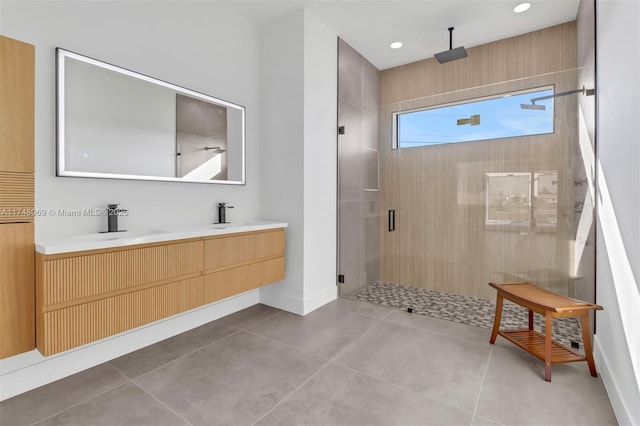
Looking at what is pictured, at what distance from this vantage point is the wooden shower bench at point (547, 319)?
1.95 metres

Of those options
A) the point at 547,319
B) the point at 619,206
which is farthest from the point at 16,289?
the point at 619,206

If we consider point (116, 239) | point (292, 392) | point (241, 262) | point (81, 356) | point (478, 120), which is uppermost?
point (478, 120)

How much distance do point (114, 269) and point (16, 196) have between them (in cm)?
66

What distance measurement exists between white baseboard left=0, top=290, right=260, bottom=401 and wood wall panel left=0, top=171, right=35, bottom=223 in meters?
0.83

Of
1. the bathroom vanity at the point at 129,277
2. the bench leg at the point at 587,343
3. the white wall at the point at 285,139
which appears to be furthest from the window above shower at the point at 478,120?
the bathroom vanity at the point at 129,277

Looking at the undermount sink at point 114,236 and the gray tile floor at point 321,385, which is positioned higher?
the undermount sink at point 114,236

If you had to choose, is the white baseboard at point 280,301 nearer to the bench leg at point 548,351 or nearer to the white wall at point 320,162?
the white wall at point 320,162

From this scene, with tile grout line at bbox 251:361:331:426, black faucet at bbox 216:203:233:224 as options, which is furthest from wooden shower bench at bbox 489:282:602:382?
black faucet at bbox 216:203:233:224

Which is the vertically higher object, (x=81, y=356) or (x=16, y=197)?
(x=16, y=197)

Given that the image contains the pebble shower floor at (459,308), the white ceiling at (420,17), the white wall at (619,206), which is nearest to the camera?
the white wall at (619,206)

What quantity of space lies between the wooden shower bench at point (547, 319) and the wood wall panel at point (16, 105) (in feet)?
10.7

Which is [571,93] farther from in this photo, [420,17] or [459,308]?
[459,308]

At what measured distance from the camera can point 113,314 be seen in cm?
192

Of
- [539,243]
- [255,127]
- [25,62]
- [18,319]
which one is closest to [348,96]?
[255,127]
